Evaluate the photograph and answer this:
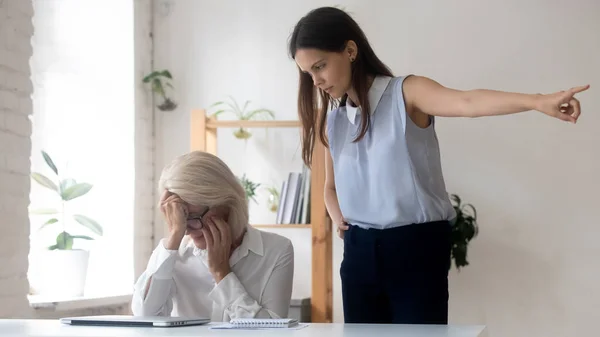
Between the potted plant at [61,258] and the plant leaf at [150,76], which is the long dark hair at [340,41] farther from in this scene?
the plant leaf at [150,76]

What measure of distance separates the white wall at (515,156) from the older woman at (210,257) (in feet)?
5.28

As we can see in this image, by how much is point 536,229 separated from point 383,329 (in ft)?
8.92

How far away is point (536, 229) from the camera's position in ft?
13.4

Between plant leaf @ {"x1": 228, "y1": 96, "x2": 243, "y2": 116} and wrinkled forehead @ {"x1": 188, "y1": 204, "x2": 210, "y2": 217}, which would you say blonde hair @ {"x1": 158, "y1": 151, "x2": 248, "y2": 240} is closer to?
wrinkled forehead @ {"x1": 188, "y1": 204, "x2": 210, "y2": 217}

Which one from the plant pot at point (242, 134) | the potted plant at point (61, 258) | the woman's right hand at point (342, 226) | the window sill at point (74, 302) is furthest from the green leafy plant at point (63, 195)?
the woman's right hand at point (342, 226)

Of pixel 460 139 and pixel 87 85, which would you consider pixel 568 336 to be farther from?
pixel 87 85

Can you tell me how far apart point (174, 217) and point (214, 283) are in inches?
9.0

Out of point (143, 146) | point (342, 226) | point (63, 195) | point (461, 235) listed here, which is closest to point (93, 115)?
point (143, 146)

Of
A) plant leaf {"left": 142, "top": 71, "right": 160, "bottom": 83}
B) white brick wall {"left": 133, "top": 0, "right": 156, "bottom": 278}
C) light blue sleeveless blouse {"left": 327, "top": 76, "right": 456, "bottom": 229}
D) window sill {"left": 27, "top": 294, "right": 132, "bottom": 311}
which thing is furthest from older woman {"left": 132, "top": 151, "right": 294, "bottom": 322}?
plant leaf {"left": 142, "top": 71, "right": 160, "bottom": 83}

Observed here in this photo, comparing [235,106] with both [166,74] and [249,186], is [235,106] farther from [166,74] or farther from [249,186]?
[249,186]

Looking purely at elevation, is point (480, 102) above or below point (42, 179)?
above

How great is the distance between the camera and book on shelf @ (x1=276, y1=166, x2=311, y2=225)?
4.04 metres

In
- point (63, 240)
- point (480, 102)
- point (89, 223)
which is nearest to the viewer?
point (480, 102)

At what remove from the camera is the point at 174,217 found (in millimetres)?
2234
